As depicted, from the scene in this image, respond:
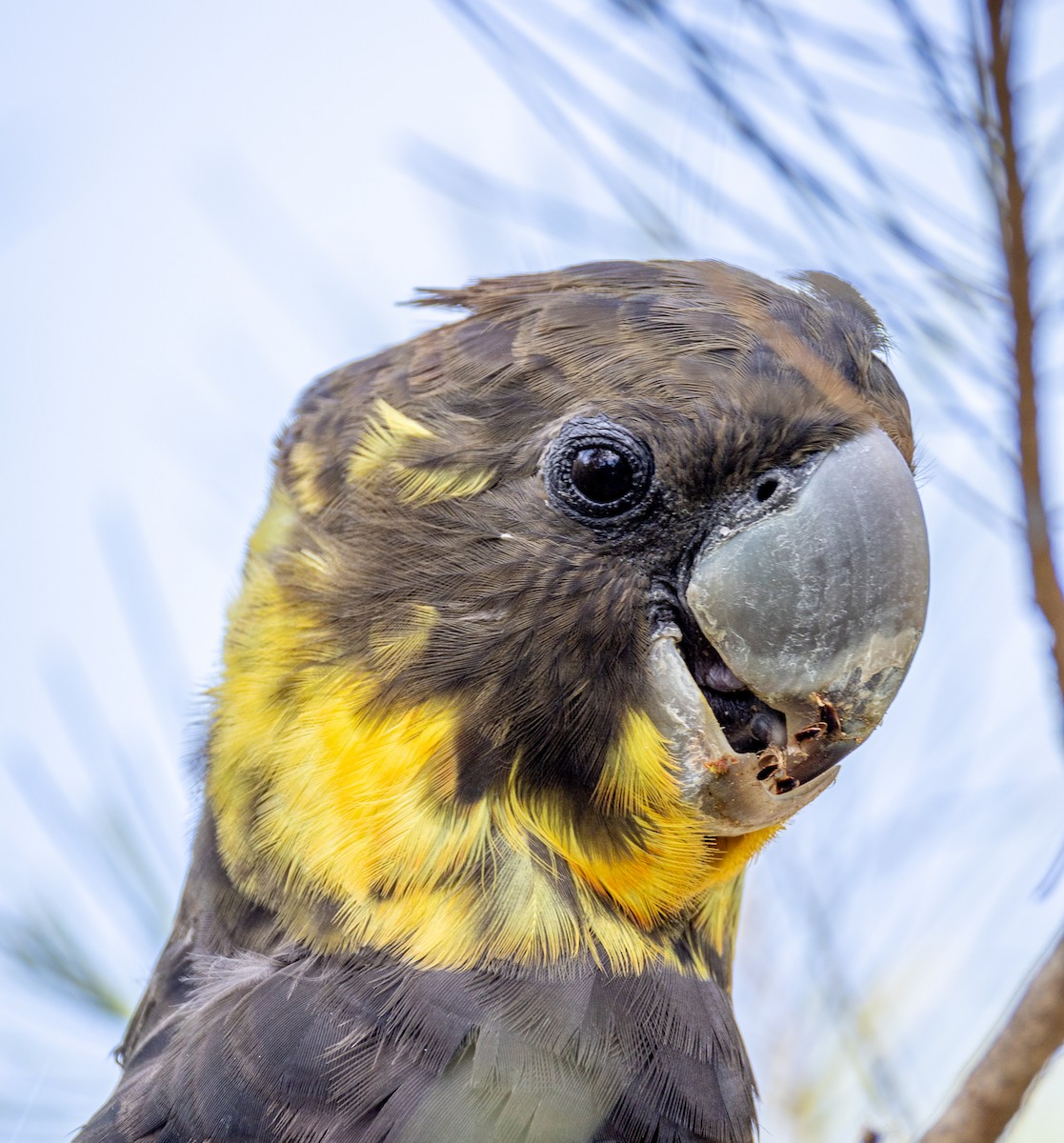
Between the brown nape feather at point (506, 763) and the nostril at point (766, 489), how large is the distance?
24mm

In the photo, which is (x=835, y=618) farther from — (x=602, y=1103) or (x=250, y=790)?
(x=250, y=790)

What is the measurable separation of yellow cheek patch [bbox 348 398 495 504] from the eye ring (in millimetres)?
139

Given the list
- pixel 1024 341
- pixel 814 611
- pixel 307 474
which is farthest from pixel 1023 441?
pixel 307 474

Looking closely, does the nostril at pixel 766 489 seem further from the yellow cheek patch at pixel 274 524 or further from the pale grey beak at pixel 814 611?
the yellow cheek patch at pixel 274 524

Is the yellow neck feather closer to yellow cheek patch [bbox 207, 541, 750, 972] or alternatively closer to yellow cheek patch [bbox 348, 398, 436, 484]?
yellow cheek patch [bbox 207, 541, 750, 972]

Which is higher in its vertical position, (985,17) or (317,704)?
(985,17)

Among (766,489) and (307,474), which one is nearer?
(766,489)

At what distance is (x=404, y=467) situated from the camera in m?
2.47

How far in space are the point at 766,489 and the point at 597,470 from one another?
287 millimetres

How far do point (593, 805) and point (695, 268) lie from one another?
1005 mm

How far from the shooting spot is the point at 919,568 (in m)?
2.25

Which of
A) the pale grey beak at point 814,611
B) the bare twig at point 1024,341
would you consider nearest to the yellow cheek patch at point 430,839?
the pale grey beak at point 814,611

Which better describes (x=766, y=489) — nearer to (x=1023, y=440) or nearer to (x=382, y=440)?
(x=1023, y=440)

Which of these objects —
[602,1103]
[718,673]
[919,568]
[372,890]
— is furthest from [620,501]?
[602,1103]
